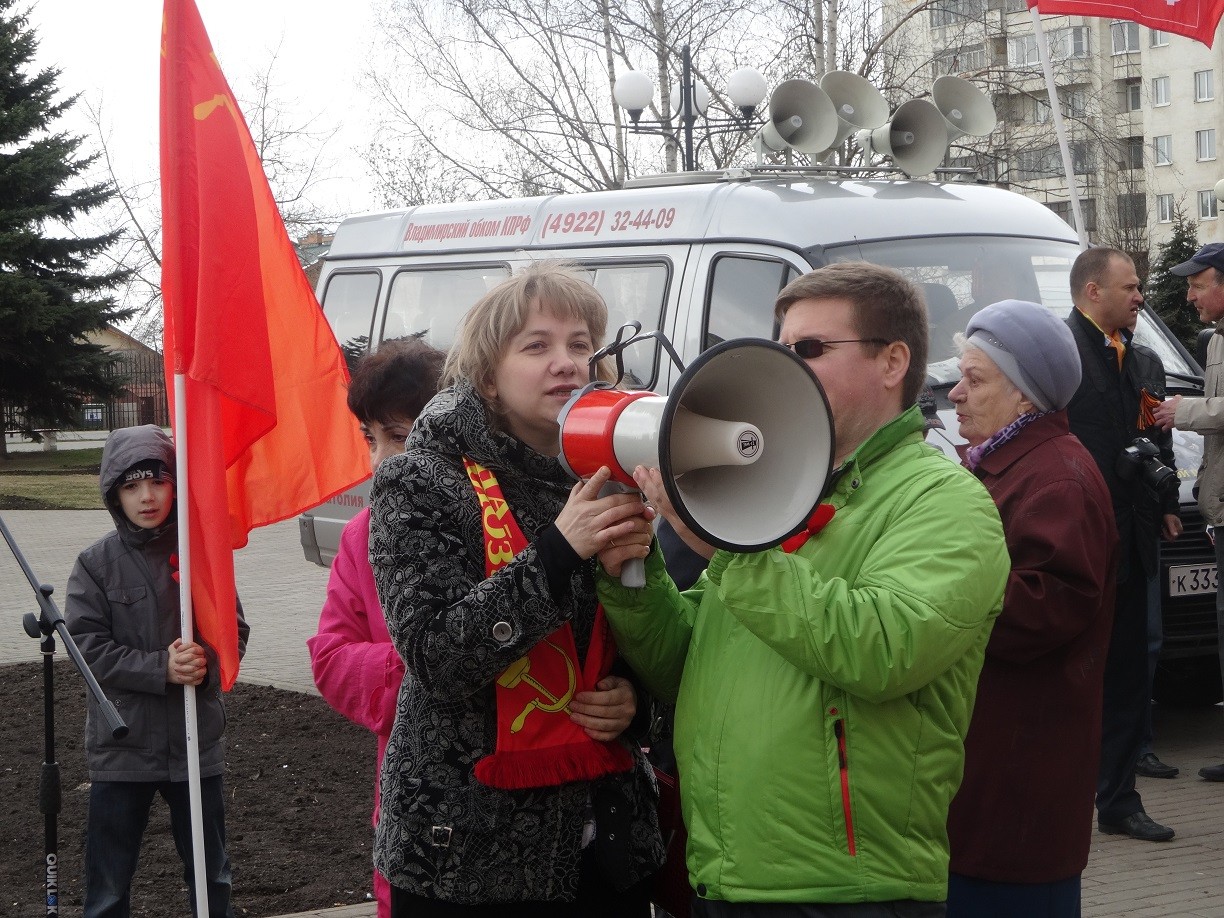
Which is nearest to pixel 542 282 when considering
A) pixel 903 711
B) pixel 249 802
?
pixel 903 711

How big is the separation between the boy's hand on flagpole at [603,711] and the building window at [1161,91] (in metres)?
75.2

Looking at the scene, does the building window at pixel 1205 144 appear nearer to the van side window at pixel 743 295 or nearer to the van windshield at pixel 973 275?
the van windshield at pixel 973 275

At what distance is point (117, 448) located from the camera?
4.43m

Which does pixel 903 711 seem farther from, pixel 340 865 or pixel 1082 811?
pixel 340 865

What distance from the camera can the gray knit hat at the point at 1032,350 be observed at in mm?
3791

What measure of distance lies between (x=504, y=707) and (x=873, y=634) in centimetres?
70

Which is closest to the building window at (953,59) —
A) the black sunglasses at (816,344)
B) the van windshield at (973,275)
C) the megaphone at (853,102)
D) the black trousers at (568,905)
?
the megaphone at (853,102)

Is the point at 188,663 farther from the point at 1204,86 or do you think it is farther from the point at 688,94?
the point at 1204,86

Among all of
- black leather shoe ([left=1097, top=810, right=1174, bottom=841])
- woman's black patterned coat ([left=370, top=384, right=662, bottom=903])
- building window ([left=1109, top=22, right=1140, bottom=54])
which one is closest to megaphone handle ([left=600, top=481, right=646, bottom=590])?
woman's black patterned coat ([left=370, top=384, right=662, bottom=903])

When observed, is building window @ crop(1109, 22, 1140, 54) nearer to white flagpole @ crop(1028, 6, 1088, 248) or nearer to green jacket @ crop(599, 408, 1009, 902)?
white flagpole @ crop(1028, 6, 1088, 248)

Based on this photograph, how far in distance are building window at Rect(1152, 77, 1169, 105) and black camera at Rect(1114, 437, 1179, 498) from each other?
71189mm

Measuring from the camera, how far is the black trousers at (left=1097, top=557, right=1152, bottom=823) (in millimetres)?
5797

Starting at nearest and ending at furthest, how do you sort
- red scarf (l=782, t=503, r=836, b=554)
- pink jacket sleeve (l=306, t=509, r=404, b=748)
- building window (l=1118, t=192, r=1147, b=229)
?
red scarf (l=782, t=503, r=836, b=554) → pink jacket sleeve (l=306, t=509, r=404, b=748) → building window (l=1118, t=192, r=1147, b=229)

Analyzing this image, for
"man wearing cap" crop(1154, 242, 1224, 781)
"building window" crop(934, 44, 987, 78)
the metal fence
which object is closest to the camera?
"man wearing cap" crop(1154, 242, 1224, 781)
